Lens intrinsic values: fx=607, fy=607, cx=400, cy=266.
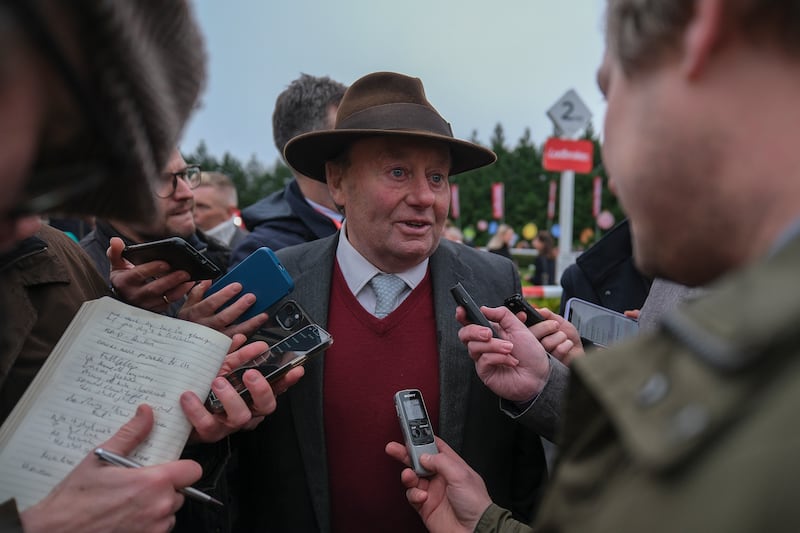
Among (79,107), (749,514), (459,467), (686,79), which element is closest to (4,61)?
(79,107)

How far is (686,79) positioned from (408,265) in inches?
69.3

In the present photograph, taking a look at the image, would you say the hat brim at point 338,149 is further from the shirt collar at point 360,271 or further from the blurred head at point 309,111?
the blurred head at point 309,111

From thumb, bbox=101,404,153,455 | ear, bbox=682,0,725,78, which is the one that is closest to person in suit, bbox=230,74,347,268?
thumb, bbox=101,404,153,455

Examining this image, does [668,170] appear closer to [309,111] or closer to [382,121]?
[382,121]

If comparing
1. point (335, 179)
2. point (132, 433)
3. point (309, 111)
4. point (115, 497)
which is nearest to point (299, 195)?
point (309, 111)

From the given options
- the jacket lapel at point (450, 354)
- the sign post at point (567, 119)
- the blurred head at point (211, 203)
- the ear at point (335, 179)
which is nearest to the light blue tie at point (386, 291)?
the jacket lapel at point (450, 354)

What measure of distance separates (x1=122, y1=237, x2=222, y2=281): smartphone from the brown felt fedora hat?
82 centimetres

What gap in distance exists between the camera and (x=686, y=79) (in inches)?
29.2

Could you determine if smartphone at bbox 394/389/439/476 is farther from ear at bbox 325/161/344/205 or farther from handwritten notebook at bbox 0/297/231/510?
ear at bbox 325/161/344/205

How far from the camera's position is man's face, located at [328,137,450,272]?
2412 mm

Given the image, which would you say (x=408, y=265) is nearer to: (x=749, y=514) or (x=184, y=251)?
(x=184, y=251)

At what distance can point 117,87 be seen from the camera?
795mm

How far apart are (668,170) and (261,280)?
143cm

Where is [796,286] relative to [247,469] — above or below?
above
